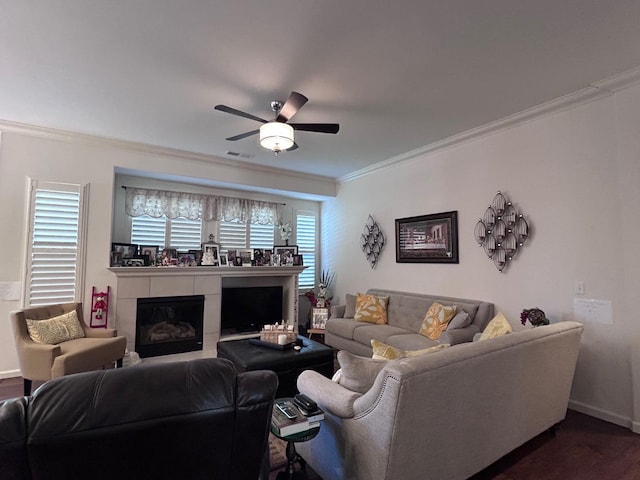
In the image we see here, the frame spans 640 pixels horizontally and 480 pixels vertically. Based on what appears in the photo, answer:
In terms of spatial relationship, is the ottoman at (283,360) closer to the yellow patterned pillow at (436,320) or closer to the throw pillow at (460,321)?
the yellow patterned pillow at (436,320)

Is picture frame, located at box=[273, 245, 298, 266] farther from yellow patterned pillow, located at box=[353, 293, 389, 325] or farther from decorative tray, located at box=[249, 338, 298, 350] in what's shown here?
decorative tray, located at box=[249, 338, 298, 350]

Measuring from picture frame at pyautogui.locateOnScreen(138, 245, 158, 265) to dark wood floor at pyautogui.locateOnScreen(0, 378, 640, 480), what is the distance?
3.54m

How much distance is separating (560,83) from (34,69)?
4.41m

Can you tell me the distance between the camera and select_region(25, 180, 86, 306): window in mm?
3826

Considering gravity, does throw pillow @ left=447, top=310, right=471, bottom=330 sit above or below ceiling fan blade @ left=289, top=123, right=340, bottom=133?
below

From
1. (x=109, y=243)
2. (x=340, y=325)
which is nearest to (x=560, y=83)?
(x=340, y=325)

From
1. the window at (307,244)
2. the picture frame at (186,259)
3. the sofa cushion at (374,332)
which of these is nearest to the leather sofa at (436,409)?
the sofa cushion at (374,332)

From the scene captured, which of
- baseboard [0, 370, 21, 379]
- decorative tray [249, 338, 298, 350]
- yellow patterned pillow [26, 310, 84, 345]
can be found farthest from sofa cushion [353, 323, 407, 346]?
baseboard [0, 370, 21, 379]

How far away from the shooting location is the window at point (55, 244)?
3.83m

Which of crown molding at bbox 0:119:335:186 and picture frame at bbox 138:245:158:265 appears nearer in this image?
crown molding at bbox 0:119:335:186

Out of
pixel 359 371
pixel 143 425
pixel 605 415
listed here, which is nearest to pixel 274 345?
pixel 359 371

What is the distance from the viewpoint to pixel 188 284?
184 inches

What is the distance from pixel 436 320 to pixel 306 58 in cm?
302

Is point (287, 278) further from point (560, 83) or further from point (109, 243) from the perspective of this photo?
point (560, 83)
